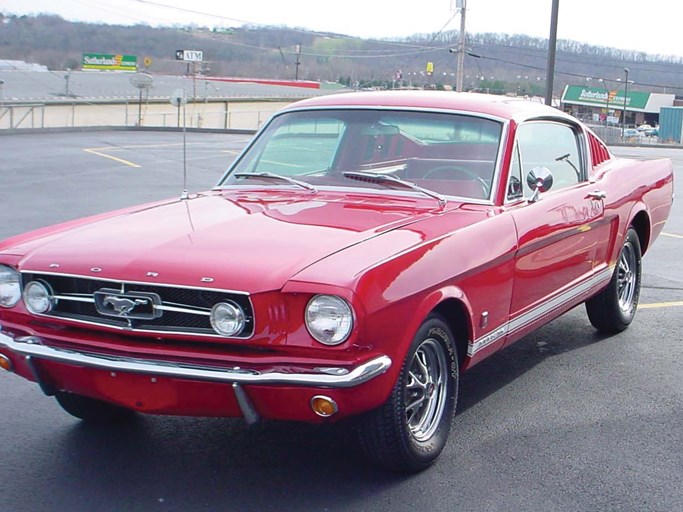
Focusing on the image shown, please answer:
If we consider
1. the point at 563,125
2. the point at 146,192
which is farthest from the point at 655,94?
the point at 563,125

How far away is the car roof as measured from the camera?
5.22 metres

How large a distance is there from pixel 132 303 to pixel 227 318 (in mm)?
399

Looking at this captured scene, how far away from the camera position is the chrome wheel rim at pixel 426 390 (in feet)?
13.0

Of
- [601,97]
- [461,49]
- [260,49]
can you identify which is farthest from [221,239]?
[601,97]

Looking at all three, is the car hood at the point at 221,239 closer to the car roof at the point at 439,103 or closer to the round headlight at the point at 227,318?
the round headlight at the point at 227,318

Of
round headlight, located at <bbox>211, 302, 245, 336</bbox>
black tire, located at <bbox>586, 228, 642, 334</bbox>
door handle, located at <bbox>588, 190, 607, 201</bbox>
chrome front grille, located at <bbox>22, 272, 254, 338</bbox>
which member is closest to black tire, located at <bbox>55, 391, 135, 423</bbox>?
chrome front grille, located at <bbox>22, 272, 254, 338</bbox>

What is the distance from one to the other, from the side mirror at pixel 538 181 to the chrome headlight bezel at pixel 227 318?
2111 mm

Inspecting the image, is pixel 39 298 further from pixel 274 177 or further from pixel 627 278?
pixel 627 278

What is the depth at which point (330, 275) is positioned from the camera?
3455 mm

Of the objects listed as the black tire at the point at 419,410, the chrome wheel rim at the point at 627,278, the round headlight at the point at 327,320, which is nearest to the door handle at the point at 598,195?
the chrome wheel rim at the point at 627,278

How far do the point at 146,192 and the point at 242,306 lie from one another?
11.6m

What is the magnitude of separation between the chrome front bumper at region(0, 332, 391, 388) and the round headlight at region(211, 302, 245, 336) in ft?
0.49

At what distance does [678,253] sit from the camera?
1001 centimetres

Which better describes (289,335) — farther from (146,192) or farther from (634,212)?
(146,192)
